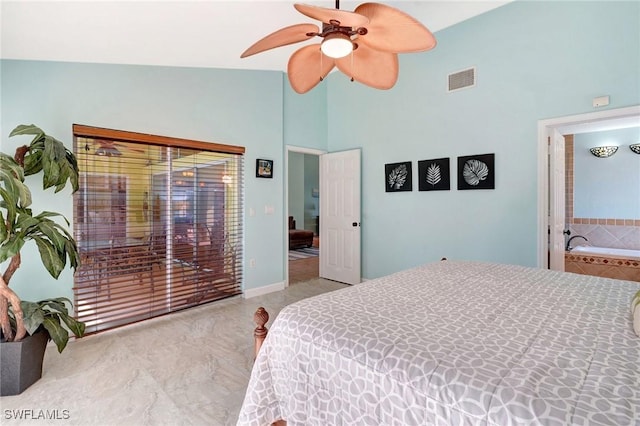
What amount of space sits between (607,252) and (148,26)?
5588 mm

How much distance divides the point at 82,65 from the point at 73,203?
1224mm

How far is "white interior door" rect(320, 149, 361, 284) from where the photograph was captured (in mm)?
4543

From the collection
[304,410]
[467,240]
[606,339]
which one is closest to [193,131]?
[304,410]

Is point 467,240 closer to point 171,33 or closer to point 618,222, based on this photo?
point 618,222

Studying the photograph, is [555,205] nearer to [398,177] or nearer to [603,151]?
[398,177]

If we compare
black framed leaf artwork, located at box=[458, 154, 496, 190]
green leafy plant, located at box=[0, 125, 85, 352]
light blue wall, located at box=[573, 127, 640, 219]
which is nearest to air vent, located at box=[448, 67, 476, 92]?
black framed leaf artwork, located at box=[458, 154, 496, 190]

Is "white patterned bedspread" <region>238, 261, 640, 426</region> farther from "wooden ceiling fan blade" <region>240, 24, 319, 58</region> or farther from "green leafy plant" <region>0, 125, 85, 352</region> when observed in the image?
"green leafy plant" <region>0, 125, 85, 352</region>

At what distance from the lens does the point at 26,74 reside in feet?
8.16

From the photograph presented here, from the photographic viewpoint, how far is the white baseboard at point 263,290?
13.1 feet

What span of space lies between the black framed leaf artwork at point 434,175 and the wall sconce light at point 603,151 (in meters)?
2.55

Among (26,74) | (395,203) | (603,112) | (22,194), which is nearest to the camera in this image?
(22,194)

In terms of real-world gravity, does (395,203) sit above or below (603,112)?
below

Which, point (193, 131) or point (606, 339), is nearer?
point (606, 339)

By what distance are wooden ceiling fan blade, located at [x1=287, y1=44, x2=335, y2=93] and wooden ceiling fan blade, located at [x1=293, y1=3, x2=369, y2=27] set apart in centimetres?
49
